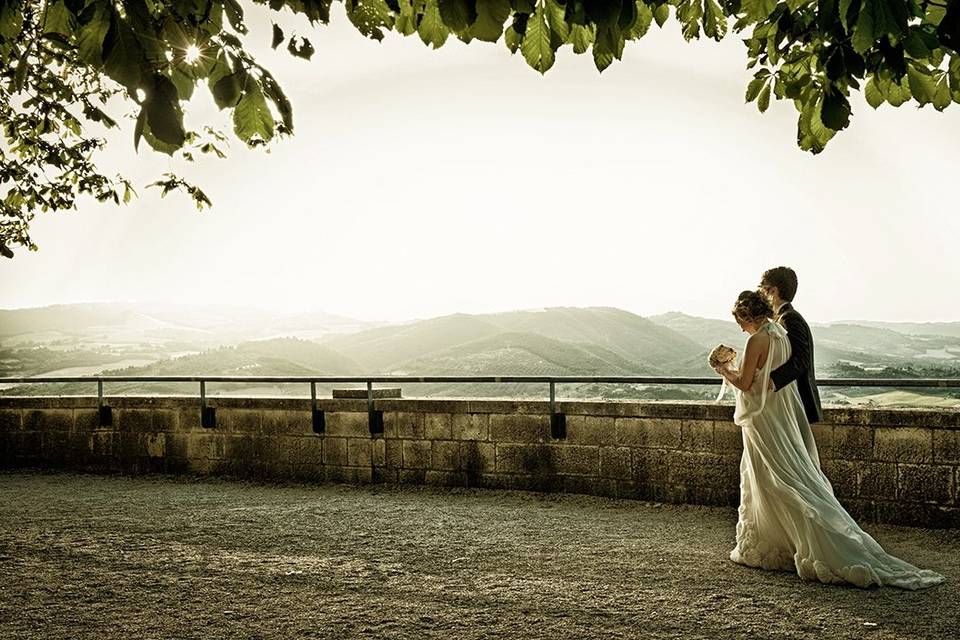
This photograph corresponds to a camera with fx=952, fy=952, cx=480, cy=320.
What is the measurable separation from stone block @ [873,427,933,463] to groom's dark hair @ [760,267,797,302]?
1954 mm

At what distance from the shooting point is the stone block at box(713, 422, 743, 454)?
8.45 meters

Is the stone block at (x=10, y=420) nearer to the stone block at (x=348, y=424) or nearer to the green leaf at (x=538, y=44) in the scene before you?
the stone block at (x=348, y=424)

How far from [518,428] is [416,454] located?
127 centimetres

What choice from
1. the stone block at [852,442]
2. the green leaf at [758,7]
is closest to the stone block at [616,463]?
the stone block at [852,442]

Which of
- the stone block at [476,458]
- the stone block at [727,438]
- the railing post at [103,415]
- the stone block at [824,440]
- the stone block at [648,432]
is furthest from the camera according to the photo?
the railing post at [103,415]

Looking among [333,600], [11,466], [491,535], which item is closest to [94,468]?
[11,466]

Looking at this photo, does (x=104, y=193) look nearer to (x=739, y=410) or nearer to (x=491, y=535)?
(x=491, y=535)

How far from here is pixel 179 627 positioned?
4.97 m

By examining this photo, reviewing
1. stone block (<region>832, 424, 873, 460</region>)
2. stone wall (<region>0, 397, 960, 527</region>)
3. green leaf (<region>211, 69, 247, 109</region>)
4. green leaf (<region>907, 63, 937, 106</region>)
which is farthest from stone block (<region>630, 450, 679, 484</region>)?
green leaf (<region>211, 69, 247, 109</region>)

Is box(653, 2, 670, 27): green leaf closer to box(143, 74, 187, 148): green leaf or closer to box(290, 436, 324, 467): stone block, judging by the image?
box(143, 74, 187, 148): green leaf

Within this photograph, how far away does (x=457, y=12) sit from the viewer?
2.52 meters

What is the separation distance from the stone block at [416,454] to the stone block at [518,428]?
1.91ft

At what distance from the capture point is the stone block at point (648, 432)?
8.79 metres

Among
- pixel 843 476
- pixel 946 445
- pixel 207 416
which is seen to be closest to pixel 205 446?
pixel 207 416
